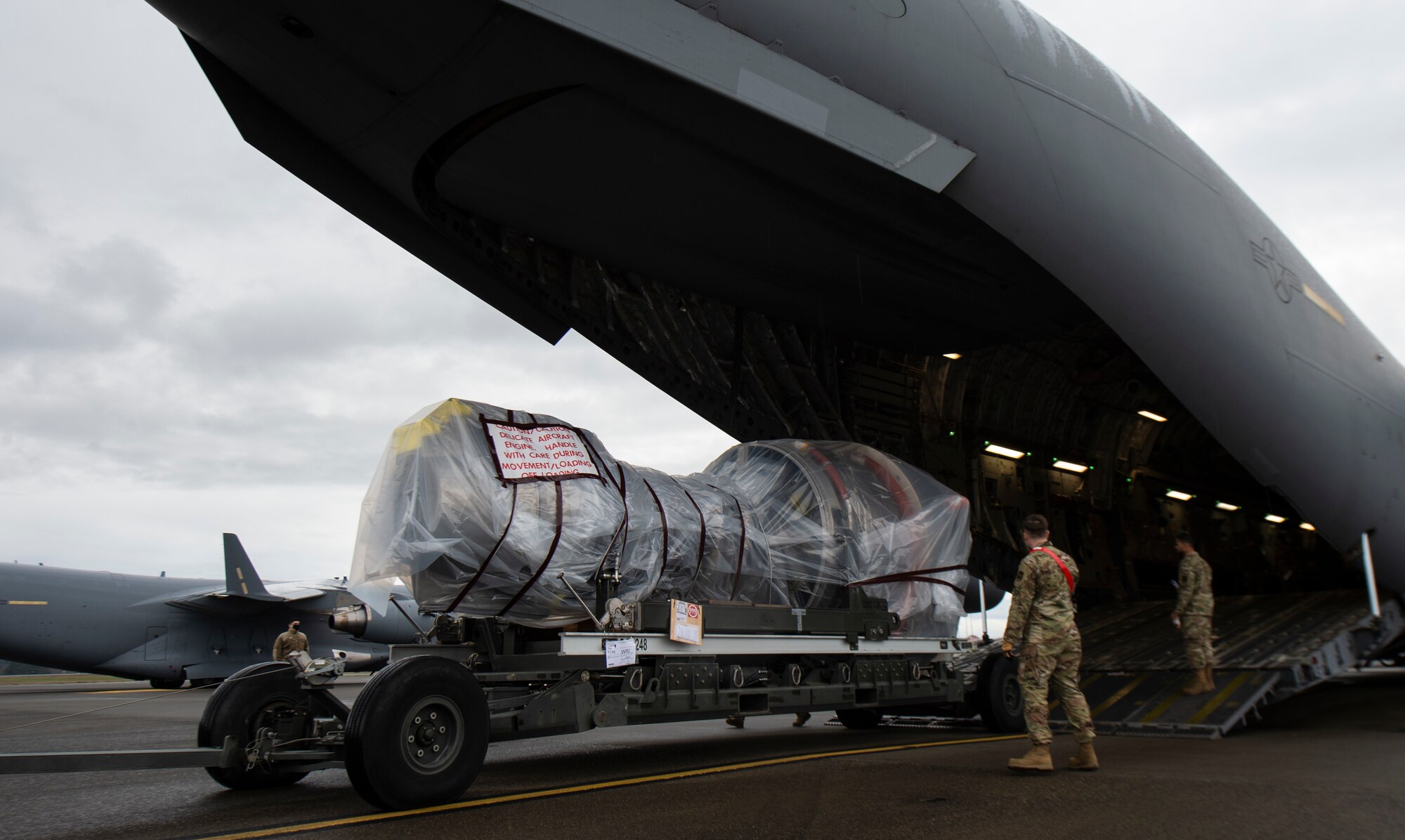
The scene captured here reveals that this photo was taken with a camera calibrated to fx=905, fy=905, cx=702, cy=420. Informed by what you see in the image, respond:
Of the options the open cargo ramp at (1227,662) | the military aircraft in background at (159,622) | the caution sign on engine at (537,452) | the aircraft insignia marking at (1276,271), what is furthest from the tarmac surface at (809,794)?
the military aircraft in background at (159,622)

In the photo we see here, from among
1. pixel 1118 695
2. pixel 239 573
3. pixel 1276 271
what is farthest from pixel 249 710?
pixel 239 573

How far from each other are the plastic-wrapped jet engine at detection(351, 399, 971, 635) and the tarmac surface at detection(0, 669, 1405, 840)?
1212 millimetres

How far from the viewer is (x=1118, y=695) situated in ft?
30.7

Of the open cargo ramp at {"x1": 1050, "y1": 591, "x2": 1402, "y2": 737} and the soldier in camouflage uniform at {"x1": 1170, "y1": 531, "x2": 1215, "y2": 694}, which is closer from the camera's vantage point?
the open cargo ramp at {"x1": 1050, "y1": 591, "x2": 1402, "y2": 737}

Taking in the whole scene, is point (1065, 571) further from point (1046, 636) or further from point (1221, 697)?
point (1221, 697)

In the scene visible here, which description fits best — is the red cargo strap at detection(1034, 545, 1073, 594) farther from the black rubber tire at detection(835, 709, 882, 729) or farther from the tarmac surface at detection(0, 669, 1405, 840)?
the black rubber tire at detection(835, 709, 882, 729)

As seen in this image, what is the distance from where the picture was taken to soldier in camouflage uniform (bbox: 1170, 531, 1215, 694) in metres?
8.98

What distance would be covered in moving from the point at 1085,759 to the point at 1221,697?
12.4 feet

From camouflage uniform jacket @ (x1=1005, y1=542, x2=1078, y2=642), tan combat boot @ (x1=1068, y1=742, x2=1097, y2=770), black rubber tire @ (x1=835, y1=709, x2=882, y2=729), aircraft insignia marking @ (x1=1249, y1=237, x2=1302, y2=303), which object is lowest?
black rubber tire @ (x1=835, y1=709, x2=882, y2=729)

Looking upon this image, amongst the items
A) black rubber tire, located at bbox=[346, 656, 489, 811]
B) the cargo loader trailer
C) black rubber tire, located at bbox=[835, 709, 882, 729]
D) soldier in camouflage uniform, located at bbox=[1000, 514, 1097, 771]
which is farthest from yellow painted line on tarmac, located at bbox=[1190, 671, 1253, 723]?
black rubber tire, located at bbox=[346, 656, 489, 811]

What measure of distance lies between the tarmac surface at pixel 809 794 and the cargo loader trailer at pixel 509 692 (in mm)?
257

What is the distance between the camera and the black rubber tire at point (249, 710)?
208 inches

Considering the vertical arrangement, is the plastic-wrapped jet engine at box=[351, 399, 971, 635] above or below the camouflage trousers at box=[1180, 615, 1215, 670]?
above

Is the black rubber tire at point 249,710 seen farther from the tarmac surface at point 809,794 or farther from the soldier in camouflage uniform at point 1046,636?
the soldier in camouflage uniform at point 1046,636
